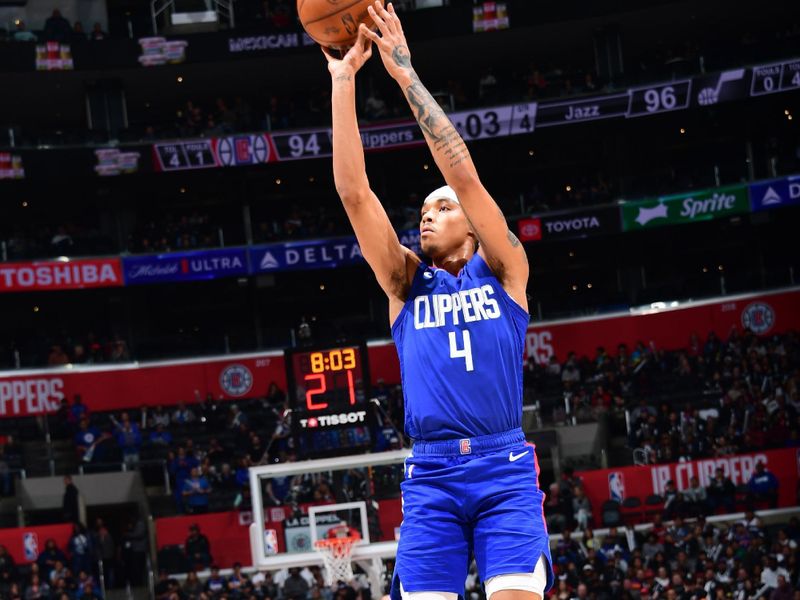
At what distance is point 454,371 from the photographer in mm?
5609

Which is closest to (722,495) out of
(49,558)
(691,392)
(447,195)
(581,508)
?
(581,508)

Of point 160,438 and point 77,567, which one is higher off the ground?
point 160,438

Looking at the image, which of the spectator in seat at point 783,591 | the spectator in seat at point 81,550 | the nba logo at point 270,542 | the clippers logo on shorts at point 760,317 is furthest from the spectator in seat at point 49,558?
the clippers logo on shorts at point 760,317

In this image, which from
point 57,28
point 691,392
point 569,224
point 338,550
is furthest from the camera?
point 57,28

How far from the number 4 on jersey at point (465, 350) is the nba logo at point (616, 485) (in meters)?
22.3

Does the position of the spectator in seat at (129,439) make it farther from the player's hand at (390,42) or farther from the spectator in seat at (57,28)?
the player's hand at (390,42)

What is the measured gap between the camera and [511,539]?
5.45 metres

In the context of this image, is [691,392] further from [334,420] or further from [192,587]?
[334,420]

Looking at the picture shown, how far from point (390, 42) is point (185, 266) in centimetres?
3162

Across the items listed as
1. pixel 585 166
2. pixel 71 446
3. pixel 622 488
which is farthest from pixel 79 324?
pixel 622 488

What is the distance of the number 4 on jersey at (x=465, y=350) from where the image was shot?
221 inches

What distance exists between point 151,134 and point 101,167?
1.69 metres

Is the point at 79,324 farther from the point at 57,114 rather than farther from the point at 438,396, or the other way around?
the point at 438,396

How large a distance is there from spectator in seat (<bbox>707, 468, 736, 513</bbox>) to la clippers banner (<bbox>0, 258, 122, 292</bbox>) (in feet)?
58.6
